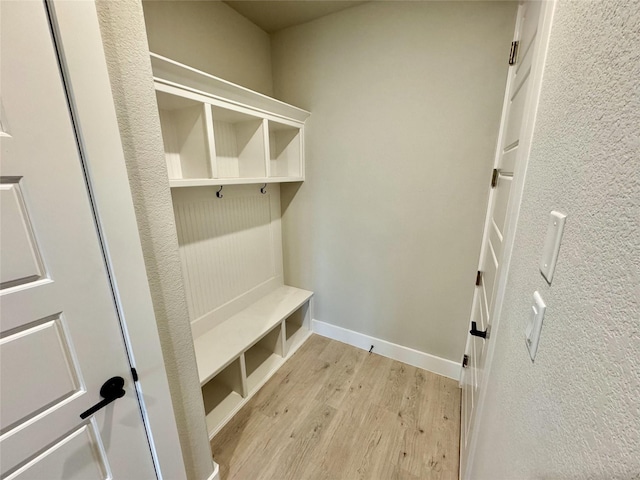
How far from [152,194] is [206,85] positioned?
2.57 feet

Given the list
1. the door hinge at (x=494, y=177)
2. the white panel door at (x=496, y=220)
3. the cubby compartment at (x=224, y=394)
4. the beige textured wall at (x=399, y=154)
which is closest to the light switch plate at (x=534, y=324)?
the white panel door at (x=496, y=220)

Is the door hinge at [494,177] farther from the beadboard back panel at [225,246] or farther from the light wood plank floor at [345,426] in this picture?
the beadboard back panel at [225,246]

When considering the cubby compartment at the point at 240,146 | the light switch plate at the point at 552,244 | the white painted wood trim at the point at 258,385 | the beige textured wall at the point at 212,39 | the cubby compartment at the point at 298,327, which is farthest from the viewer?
the cubby compartment at the point at 298,327

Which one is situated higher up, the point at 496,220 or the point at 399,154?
the point at 399,154

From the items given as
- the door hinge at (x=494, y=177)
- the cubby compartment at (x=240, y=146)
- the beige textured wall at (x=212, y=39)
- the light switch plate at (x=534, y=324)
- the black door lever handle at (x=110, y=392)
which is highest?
the beige textured wall at (x=212, y=39)

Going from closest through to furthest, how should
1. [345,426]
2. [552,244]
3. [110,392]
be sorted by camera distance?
1. [552,244]
2. [110,392]
3. [345,426]

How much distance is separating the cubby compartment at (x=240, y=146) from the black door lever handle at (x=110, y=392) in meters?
1.30

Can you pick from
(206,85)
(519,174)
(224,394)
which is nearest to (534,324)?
(519,174)

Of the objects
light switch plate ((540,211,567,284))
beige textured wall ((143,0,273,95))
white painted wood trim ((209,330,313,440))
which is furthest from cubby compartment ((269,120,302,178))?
light switch plate ((540,211,567,284))

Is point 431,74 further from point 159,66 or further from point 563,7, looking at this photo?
point 159,66

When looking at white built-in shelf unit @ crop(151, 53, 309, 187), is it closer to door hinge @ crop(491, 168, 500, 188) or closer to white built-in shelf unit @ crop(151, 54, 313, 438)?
white built-in shelf unit @ crop(151, 54, 313, 438)

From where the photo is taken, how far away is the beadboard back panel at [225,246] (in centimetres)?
169

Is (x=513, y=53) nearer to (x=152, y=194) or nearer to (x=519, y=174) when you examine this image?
(x=519, y=174)

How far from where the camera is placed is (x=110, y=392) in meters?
0.81
